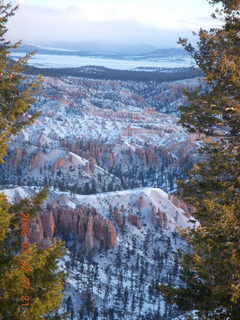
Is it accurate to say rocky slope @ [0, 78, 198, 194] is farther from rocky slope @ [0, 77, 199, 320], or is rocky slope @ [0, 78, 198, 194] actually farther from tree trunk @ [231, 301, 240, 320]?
tree trunk @ [231, 301, 240, 320]

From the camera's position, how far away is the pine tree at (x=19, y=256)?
21.3 ft

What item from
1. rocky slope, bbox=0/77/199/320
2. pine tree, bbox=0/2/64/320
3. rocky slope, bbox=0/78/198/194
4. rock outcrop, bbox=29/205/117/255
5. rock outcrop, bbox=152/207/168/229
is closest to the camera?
pine tree, bbox=0/2/64/320

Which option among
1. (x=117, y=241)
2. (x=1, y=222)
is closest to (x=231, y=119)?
(x=1, y=222)

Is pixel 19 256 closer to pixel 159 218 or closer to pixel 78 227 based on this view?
pixel 78 227

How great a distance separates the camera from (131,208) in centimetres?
6341

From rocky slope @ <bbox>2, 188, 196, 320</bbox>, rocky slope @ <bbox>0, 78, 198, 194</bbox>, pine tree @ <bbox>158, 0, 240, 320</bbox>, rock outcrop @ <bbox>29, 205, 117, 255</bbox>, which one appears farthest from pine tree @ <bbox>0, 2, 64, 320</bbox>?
rocky slope @ <bbox>0, 78, 198, 194</bbox>

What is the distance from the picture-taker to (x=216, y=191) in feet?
28.3

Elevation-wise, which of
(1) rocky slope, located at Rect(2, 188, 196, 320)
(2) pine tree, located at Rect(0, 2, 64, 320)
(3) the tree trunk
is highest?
(2) pine tree, located at Rect(0, 2, 64, 320)

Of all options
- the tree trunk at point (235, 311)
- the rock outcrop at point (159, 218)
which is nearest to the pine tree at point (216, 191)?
the tree trunk at point (235, 311)

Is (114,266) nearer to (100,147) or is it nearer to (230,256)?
(230,256)

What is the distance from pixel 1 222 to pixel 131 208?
2253 inches

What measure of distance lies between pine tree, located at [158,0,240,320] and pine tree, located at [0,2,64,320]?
2805 millimetres

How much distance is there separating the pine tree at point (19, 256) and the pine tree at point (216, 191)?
9.20 ft

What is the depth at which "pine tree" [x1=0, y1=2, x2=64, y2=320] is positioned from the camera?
6484mm
